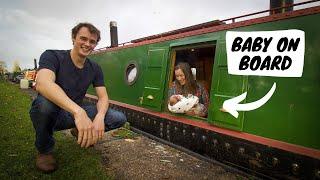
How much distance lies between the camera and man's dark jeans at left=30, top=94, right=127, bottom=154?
3463 mm

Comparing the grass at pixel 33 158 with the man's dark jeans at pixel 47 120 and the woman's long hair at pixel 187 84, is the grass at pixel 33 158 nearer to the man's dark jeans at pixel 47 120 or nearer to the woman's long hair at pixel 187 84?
the man's dark jeans at pixel 47 120

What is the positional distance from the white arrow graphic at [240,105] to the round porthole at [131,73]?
3.68m

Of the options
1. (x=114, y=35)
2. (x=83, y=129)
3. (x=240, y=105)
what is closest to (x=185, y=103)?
(x=240, y=105)

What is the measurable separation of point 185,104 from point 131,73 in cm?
299

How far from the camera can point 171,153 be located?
5.35 metres

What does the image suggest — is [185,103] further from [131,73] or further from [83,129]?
[83,129]

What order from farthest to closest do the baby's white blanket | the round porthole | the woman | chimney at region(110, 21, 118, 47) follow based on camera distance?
chimney at region(110, 21, 118, 47)
the round porthole
the woman
the baby's white blanket

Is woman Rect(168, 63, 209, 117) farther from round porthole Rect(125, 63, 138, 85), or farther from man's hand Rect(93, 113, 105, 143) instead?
man's hand Rect(93, 113, 105, 143)

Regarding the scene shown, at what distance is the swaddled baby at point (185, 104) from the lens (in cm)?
577

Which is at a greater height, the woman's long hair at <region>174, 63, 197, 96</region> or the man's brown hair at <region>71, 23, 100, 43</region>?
the man's brown hair at <region>71, 23, 100, 43</region>

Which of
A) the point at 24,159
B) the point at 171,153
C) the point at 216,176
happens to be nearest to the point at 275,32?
the point at 216,176

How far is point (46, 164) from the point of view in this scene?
12.0 feet

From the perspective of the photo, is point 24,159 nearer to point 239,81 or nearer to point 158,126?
point 158,126

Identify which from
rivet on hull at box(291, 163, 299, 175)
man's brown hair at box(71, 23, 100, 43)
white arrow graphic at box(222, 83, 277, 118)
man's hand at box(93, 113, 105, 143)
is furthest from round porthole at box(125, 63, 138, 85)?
rivet on hull at box(291, 163, 299, 175)
